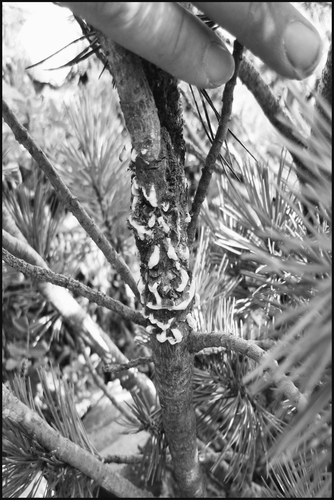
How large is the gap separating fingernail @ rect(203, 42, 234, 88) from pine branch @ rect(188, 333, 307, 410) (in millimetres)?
118

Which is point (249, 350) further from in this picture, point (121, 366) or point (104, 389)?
point (104, 389)

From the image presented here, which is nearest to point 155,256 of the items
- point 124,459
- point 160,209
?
point 160,209

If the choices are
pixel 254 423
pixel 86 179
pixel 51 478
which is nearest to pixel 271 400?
pixel 254 423

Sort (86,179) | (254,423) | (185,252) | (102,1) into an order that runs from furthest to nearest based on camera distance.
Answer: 1. (86,179)
2. (254,423)
3. (185,252)
4. (102,1)

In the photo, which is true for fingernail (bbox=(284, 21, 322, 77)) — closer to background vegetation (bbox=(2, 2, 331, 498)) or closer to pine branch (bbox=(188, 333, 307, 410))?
background vegetation (bbox=(2, 2, 331, 498))

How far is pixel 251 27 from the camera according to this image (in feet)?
0.59

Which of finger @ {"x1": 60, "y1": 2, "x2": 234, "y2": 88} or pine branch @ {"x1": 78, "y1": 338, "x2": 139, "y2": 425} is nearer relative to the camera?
finger @ {"x1": 60, "y1": 2, "x2": 234, "y2": 88}

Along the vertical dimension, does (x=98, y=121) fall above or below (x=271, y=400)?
above

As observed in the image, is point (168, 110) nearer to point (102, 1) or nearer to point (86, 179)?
point (102, 1)

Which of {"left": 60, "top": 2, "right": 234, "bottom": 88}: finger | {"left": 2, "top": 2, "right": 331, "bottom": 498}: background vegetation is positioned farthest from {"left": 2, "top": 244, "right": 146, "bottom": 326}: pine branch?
{"left": 60, "top": 2, "right": 234, "bottom": 88}: finger

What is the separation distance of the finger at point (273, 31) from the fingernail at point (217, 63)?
14 mm

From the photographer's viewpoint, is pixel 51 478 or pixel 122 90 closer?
pixel 122 90

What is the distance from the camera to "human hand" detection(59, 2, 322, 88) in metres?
0.18

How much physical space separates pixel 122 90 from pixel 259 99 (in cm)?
21
